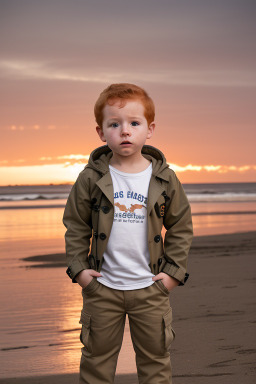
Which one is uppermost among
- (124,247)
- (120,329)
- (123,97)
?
(123,97)

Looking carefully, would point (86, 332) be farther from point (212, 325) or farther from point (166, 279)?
point (212, 325)

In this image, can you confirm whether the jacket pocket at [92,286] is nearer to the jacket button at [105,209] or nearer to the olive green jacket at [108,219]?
the olive green jacket at [108,219]

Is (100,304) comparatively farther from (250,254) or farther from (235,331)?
(250,254)

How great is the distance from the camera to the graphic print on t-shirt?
9.62 ft

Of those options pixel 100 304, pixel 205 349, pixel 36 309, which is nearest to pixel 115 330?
pixel 100 304

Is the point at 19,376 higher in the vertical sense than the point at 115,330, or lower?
lower

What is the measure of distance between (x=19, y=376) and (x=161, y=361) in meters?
1.32

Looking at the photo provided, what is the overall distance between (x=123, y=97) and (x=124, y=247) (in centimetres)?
72

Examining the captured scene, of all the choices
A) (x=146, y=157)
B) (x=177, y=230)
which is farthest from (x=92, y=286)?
(x=146, y=157)

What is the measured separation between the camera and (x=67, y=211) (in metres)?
3.03

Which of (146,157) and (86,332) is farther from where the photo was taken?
(146,157)

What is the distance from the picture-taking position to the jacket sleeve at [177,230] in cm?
299

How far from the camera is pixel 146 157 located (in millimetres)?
3162

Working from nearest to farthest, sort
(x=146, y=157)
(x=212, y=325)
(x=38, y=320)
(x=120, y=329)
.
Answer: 1. (x=120, y=329)
2. (x=146, y=157)
3. (x=212, y=325)
4. (x=38, y=320)
